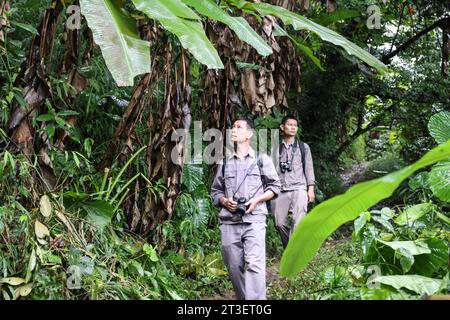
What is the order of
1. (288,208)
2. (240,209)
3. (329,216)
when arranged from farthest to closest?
1. (288,208)
2. (240,209)
3. (329,216)

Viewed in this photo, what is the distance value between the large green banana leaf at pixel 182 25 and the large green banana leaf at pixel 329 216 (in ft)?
3.45

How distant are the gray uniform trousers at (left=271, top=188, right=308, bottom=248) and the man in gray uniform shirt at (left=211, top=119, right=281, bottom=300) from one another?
4.61 ft

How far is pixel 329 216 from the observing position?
225 centimetres

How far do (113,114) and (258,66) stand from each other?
141cm

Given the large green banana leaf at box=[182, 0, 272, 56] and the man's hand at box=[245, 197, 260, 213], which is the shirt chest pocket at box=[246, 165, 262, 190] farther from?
the large green banana leaf at box=[182, 0, 272, 56]

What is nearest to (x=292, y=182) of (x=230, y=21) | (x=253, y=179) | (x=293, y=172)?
(x=293, y=172)

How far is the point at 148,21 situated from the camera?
471cm

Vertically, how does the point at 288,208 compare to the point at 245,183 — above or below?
below

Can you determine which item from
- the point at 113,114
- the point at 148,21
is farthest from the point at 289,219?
the point at 148,21

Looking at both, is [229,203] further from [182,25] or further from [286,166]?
[286,166]

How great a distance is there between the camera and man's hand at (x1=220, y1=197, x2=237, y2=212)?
4.01 m

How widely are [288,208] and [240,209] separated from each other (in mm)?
1688

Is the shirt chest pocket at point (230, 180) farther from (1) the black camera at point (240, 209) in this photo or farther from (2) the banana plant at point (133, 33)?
(2) the banana plant at point (133, 33)

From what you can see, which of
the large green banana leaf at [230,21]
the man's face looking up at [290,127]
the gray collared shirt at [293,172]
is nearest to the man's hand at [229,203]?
the large green banana leaf at [230,21]
